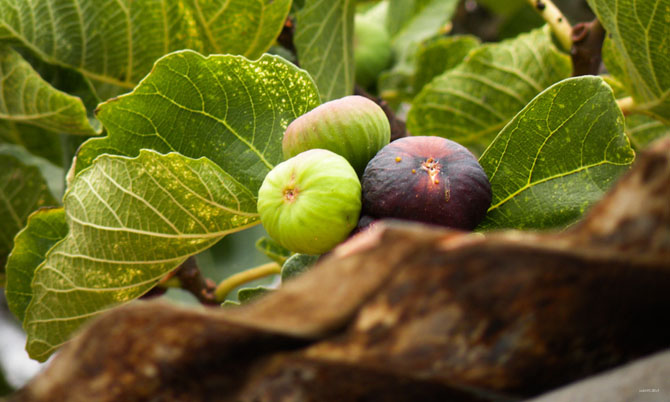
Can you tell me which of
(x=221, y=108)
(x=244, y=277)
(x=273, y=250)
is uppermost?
(x=221, y=108)

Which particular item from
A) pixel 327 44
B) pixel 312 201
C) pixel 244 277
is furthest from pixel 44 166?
pixel 312 201

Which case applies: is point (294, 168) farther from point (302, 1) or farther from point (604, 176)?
point (302, 1)

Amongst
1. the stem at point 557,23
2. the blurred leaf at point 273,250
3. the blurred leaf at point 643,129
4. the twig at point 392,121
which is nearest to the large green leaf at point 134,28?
the twig at point 392,121

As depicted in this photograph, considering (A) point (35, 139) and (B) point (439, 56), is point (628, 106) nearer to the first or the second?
(B) point (439, 56)

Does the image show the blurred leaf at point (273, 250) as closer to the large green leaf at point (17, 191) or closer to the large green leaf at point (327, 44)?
the large green leaf at point (327, 44)

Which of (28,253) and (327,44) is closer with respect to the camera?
(28,253)

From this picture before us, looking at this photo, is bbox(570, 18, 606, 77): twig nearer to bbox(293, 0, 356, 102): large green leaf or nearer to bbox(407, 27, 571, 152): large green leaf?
bbox(407, 27, 571, 152): large green leaf
